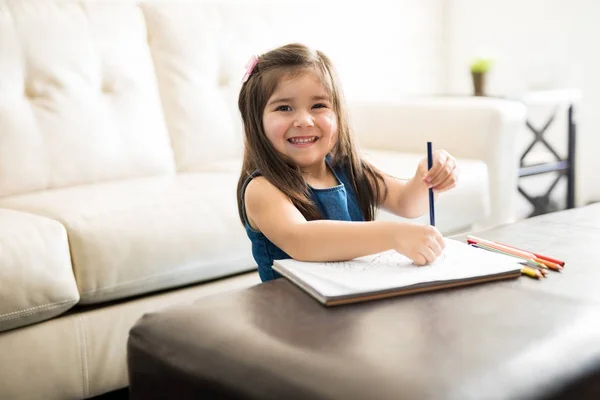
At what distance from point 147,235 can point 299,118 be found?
490 mm

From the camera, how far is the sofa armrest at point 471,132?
2.18 m

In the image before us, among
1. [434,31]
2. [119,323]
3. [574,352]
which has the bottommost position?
[119,323]

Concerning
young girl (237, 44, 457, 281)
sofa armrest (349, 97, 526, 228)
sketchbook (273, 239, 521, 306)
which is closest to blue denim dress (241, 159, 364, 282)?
young girl (237, 44, 457, 281)

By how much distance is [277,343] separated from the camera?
72 cm

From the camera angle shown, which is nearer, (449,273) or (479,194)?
(449,273)

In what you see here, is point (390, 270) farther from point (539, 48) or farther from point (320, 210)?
point (539, 48)

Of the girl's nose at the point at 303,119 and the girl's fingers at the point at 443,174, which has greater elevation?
the girl's nose at the point at 303,119

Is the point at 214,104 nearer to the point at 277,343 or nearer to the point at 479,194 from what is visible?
the point at 479,194

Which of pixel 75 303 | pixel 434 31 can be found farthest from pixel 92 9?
pixel 434 31

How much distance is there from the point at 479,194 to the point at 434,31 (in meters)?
1.75

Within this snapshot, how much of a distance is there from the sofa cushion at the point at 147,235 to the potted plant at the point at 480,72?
4.84ft

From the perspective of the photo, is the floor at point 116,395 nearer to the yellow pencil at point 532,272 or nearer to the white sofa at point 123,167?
the white sofa at point 123,167

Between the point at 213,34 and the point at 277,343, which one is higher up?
the point at 213,34

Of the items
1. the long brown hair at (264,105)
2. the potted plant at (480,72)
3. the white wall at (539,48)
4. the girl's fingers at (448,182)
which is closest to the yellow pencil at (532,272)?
the girl's fingers at (448,182)
